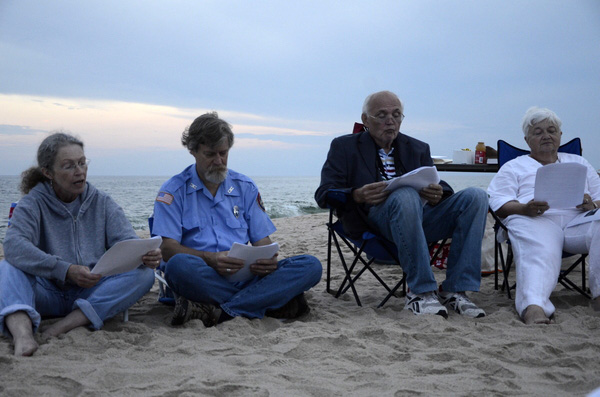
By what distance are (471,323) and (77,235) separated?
2.05 metres

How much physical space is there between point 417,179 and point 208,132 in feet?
3.83

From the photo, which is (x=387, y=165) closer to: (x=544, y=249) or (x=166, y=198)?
(x=544, y=249)

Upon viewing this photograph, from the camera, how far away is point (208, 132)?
289 centimetres

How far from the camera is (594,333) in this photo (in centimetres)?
254

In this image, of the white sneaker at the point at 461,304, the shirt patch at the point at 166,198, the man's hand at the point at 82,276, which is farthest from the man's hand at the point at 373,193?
the man's hand at the point at 82,276

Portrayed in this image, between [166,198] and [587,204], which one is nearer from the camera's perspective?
[166,198]

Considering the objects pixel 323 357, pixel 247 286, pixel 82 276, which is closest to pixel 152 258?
pixel 82 276

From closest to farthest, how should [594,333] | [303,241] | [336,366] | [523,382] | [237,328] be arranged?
1. [523,382]
2. [336,366]
3. [594,333]
4. [237,328]
5. [303,241]

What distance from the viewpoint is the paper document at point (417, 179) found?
9.63ft

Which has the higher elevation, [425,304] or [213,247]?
[213,247]

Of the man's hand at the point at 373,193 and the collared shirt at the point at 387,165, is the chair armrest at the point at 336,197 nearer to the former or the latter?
the man's hand at the point at 373,193

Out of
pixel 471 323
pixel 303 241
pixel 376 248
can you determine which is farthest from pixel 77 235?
pixel 303 241

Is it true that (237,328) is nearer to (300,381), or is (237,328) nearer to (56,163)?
(300,381)

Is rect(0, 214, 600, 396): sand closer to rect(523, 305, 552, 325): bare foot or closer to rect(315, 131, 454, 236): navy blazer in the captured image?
rect(523, 305, 552, 325): bare foot
